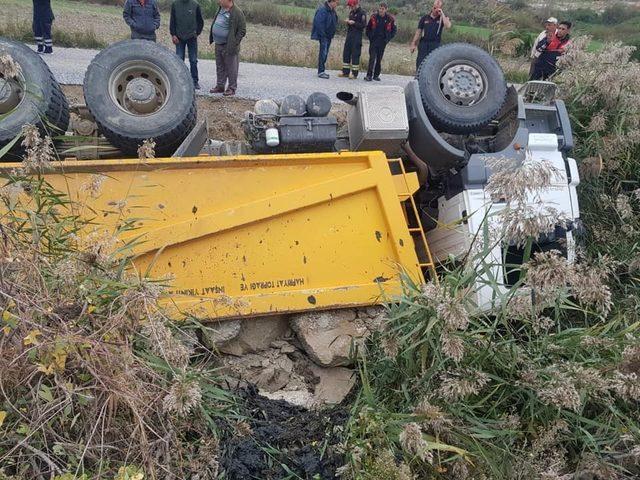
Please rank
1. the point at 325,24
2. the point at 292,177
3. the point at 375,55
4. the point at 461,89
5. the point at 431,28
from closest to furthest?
the point at 292,177
the point at 461,89
the point at 431,28
the point at 325,24
the point at 375,55

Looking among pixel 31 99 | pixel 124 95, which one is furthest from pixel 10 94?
pixel 124 95

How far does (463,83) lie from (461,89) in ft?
0.17

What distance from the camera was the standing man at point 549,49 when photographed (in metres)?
6.90

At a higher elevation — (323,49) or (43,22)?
(43,22)

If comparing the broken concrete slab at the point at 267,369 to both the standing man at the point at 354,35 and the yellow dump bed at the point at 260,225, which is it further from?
the standing man at the point at 354,35

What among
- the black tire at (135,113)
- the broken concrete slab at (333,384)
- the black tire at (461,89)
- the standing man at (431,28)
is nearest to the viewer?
the broken concrete slab at (333,384)

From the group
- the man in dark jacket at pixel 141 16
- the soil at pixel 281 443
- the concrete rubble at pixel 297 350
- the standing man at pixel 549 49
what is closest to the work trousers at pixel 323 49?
the man in dark jacket at pixel 141 16

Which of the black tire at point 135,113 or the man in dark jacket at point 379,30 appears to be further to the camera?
the man in dark jacket at point 379,30

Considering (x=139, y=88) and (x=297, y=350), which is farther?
(x=139, y=88)

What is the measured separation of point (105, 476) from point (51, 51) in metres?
8.68

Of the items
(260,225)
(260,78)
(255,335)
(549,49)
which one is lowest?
(260,78)

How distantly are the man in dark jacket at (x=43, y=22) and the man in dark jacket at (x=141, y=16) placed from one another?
2405mm

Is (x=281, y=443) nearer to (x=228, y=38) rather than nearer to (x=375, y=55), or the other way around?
(x=228, y=38)

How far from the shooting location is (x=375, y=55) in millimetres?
9633
